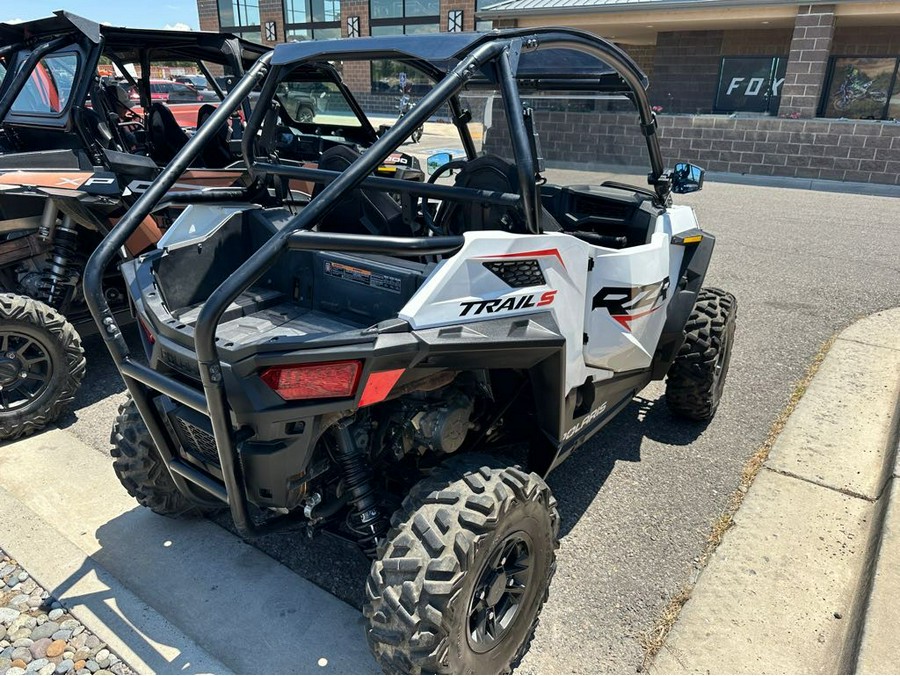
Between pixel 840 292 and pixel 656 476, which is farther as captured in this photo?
pixel 840 292

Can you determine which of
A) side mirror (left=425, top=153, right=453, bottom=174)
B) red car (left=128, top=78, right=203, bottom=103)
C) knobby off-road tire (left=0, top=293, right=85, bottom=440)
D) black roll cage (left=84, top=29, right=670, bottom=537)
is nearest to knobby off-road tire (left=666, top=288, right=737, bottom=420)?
black roll cage (left=84, top=29, right=670, bottom=537)

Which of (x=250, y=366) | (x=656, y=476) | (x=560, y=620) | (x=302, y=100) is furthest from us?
(x=302, y=100)

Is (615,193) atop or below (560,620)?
atop

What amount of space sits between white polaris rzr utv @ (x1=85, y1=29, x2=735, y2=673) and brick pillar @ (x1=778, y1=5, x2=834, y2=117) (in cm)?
1286

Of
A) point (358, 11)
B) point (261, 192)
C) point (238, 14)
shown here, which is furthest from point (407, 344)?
point (238, 14)

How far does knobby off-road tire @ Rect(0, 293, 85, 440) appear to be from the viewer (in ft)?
12.0

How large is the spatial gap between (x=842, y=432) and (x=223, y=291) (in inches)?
149

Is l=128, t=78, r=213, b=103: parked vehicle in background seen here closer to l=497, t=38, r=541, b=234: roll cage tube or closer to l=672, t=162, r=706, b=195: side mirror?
l=672, t=162, r=706, b=195: side mirror

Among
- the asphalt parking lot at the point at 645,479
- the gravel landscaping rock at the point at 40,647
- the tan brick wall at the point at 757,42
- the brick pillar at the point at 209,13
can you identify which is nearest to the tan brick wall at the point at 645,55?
the tan brick wall at the point at 757,42

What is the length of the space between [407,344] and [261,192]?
1.49m

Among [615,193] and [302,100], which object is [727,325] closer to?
[615,193]

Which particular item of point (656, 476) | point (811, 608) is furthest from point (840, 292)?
point (811, 608)

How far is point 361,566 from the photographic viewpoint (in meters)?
2.79

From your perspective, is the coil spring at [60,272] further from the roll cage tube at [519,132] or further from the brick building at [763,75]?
the brick building at [763,75]
